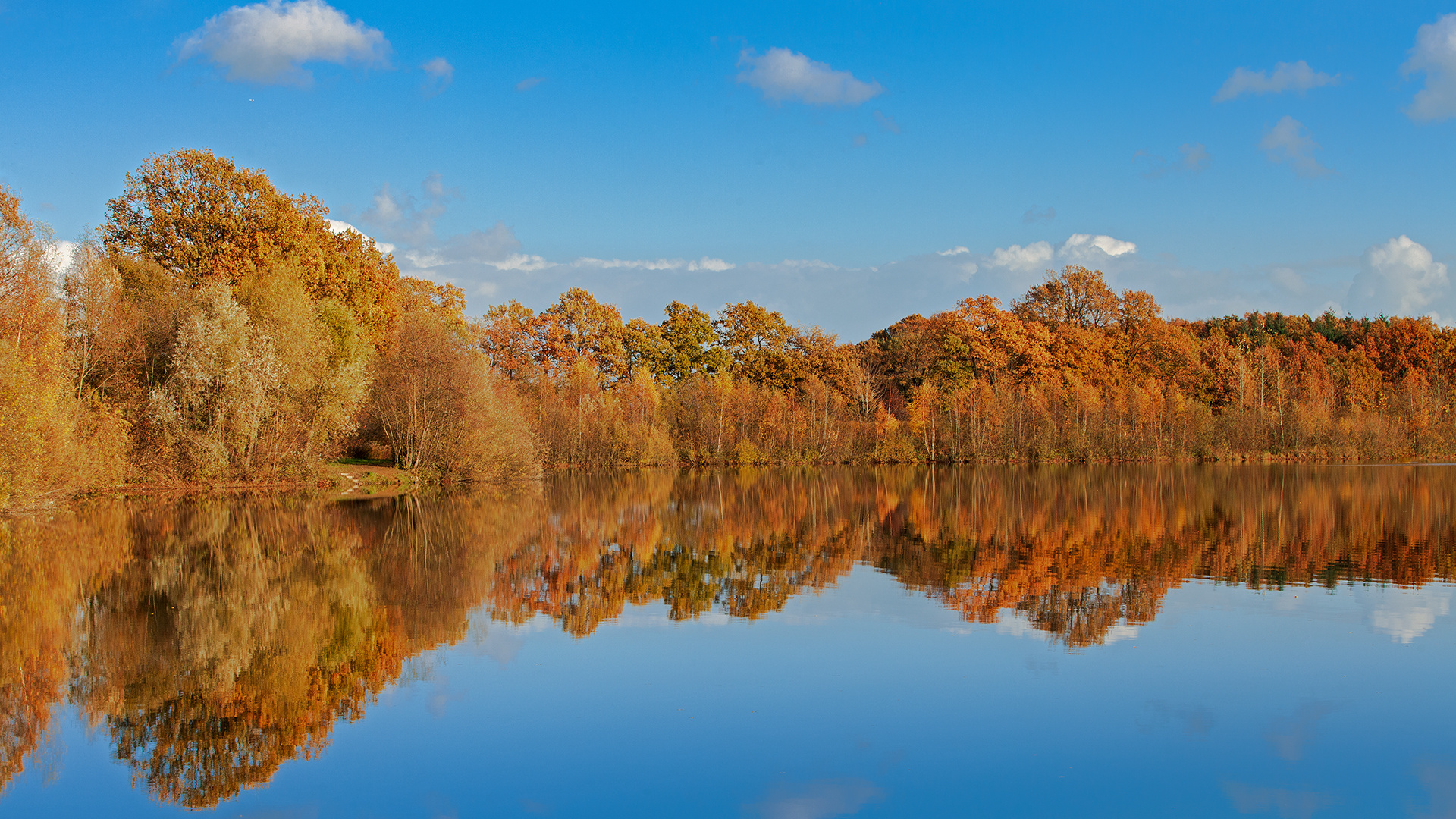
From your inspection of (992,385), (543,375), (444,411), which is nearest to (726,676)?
(444,411)

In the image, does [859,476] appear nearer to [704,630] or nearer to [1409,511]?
[1409,511]

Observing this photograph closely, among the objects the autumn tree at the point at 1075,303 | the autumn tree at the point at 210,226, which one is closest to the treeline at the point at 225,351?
the autumn tree at the point at 210,226

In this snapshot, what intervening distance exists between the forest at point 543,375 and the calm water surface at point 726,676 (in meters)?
12.9

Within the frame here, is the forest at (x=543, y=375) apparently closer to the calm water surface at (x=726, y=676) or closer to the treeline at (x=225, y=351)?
the treeline at (x=225, y=351)

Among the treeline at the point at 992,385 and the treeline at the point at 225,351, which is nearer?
the treeline at the point at 225,351

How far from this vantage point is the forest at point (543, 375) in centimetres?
3153

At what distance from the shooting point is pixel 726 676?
980 centimetres

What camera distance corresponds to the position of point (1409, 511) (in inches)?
1049

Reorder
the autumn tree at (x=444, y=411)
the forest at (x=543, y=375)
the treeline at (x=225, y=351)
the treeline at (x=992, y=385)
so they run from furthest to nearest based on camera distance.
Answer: the treeline at (x=992, y=385)
the autumn tree at (x=444, y=411)
the forest at (x=543, y=375)
the treeline at (x=225, y=351)

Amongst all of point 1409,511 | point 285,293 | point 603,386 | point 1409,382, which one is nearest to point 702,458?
point 603,386

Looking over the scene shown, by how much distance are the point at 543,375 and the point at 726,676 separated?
52562 mm

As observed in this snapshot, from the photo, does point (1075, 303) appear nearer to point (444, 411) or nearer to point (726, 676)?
point (444, 411)

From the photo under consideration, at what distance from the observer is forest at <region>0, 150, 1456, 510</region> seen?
31.5 metres

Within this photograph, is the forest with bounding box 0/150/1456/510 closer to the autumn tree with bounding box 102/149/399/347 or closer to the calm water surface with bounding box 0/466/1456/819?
the autumn tree with bounding box 102/149/399/347
